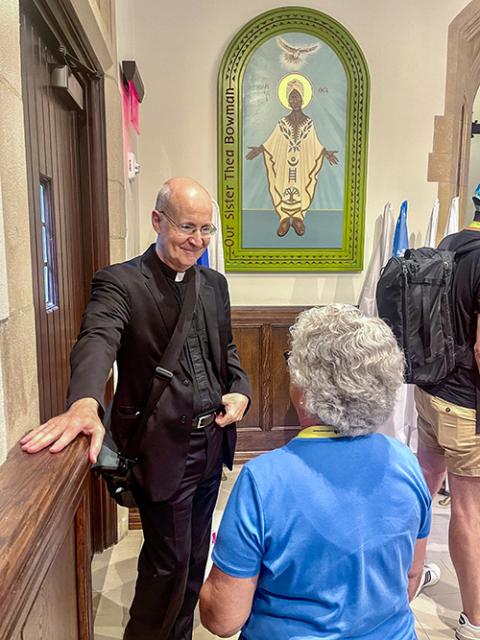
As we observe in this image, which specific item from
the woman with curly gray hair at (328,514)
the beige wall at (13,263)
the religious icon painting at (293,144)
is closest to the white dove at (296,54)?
the religious icon painting at (293,144)

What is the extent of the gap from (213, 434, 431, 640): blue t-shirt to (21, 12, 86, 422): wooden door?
36.1 inches

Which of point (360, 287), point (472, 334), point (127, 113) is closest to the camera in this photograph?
point (472, 334)

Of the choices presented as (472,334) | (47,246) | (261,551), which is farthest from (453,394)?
(47,246)

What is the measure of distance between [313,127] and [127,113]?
1.32 m

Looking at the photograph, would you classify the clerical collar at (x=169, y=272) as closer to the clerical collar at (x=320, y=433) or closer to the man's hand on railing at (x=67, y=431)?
the man's hand on railing at (x=67, y=431)

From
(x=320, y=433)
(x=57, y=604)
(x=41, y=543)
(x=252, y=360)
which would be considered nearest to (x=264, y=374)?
(x=252, y=360)

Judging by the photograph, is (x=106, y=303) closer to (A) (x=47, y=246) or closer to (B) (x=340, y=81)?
(A) (x=47, y=246)

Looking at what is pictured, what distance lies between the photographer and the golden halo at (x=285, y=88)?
3539 mm

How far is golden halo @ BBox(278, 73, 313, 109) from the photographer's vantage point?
139 inches

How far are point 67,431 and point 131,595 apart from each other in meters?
1.66

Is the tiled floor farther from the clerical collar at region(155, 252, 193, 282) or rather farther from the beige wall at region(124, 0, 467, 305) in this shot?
the beige wall at region(124, 0, 467, 305)

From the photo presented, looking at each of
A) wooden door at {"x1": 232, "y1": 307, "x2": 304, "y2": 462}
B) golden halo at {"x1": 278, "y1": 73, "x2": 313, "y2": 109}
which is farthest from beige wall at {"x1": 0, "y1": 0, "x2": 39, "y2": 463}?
golden halo at {"x1": 278, "y1": 73, "x2": 313, "y2": 109}

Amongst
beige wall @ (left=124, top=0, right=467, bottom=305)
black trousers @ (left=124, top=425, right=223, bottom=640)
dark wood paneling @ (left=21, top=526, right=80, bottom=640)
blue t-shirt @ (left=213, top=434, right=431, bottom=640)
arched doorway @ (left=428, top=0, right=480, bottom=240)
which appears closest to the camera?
dark wood paneling @ (left=21, top=526, right=80, bottom=640)

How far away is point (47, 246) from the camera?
1812 millimetres
